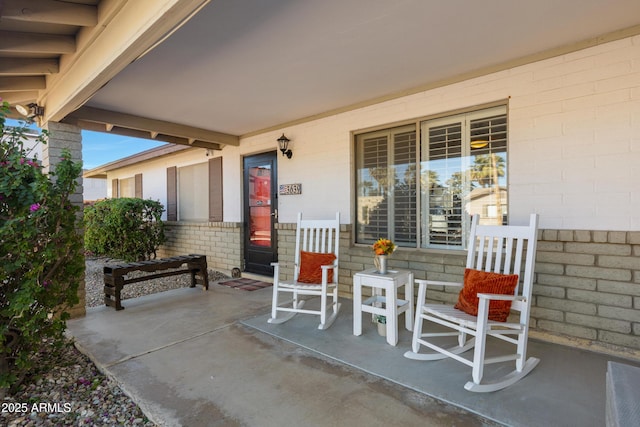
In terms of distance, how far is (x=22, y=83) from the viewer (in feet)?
10.9

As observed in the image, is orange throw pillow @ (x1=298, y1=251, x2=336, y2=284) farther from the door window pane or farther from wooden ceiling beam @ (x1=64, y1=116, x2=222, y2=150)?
wooden ceiling beam @ (x1=64, y1=116, x2=222, y2=150)

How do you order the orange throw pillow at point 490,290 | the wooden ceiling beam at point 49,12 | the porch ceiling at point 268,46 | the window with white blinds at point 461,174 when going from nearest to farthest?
the wooden ceiling beam at point 49,12 → the porch ceiling at point 268,46 → the orange throw pillow at point 490,290 → the window with white blinds at point 461,174

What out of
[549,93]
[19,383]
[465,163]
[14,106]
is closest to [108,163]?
[14,106]

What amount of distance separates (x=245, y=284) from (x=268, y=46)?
3.65 m

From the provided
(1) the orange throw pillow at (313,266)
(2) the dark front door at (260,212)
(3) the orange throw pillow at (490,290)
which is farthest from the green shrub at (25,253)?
(2) the dark front door at (260,212)

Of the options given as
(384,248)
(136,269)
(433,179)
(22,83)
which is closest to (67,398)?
(136,269)

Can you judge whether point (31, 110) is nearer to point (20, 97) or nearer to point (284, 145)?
point (20, 97)

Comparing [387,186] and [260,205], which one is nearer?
[387,186]

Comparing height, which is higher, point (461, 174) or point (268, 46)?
point (268, 46)

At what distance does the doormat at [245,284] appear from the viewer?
198 inches

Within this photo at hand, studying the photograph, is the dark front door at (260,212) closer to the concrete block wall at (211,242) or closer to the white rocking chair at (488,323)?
the concrete block wall at (211,242)

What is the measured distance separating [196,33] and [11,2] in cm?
108

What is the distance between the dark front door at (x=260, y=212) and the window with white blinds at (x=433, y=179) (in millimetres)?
1674

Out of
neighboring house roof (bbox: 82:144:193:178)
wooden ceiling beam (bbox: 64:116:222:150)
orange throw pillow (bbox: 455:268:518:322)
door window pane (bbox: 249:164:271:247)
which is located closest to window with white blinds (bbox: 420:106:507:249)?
orange throw pillow (bbox: 455:268:518:322)
